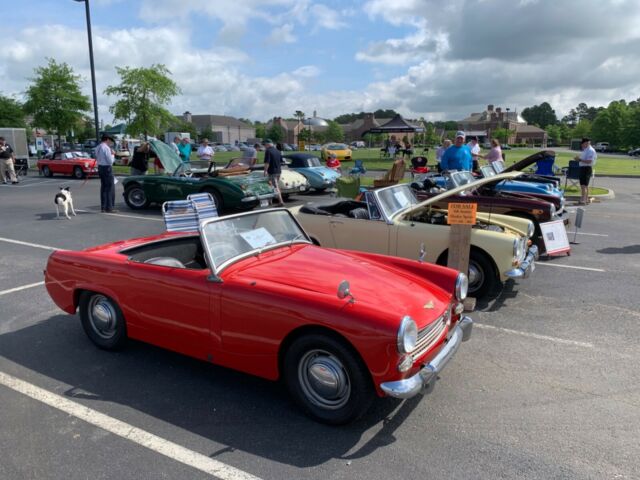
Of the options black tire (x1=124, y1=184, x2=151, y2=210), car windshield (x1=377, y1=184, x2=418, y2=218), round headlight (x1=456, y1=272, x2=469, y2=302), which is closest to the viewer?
round headlight (x1=456, y1=272, x2=469, y2=302)

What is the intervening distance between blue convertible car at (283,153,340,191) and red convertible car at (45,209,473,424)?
1081 cm

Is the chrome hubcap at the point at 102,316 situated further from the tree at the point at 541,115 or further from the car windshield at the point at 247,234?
the tree at the point at 541,115

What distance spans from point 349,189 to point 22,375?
32.1 ft

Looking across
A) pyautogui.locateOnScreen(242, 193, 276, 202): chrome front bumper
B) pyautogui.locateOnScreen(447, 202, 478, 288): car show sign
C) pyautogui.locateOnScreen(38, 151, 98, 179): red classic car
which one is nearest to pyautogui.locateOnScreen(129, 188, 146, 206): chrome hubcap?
A: pyautogui.locateOnScreen(242, 193, 276, 202): chrome front bumper

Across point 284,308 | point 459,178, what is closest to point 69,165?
point 459,178

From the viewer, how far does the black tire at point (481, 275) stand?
5.46 metres

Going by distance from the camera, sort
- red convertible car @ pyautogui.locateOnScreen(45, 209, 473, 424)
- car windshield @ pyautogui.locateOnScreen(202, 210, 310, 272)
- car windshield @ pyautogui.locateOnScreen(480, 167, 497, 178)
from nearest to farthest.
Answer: red convertible car @ pyautogui.locateOnScreen(45, 209, 473, 424)
car windshield @ pyautogui.locateOnScreen(202, 210, 310, 272)
car windshield @ pyautogui.locateOnScreen(480, 167, 497, 178)

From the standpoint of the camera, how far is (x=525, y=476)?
262 centimetres

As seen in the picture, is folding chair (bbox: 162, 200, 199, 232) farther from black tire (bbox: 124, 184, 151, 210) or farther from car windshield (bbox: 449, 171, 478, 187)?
black tire (bbox: 124, 184, 151, 210)

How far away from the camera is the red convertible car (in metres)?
2.89

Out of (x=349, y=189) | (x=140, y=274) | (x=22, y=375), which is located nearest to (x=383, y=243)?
(x=140, y=274)

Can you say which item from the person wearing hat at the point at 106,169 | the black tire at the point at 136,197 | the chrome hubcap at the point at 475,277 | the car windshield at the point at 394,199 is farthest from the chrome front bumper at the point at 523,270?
the black tire at the point at 136,197

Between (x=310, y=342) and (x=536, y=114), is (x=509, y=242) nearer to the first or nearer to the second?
(x=310, y=342)

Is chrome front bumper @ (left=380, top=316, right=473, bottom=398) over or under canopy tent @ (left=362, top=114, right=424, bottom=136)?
under
